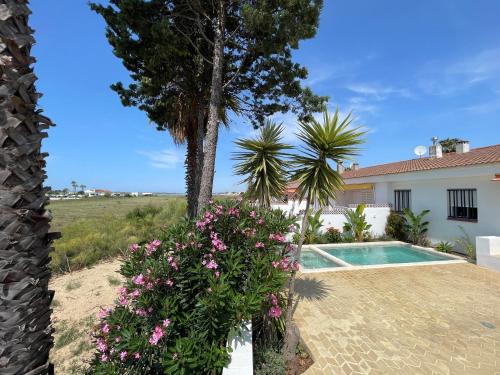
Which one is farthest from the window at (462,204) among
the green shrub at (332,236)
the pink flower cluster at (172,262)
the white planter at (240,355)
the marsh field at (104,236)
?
the pink flower cluster at (172,262)

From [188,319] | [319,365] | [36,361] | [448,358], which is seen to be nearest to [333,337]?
[319,365]

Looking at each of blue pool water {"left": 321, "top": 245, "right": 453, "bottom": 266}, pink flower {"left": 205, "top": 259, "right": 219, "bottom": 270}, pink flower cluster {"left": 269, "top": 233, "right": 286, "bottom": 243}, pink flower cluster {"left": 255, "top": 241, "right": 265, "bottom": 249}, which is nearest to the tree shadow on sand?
pink flower cluster {"left": 269, "top": 233, "right": 286, "bottom": 243}

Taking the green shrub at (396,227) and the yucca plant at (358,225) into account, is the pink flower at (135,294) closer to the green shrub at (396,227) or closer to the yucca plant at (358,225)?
the yucca plant at (358,225)

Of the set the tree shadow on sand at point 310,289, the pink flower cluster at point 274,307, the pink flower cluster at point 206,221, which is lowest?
the tree shadow on sand at point 310,289

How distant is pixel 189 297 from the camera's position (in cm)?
381

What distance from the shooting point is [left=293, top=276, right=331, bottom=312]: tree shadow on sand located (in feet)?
26.0

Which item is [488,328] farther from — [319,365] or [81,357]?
[81,357]

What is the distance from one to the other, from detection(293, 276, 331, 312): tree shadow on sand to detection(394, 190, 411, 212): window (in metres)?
11.4

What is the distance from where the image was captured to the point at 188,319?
3.45 meters

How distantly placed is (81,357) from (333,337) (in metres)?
6.09

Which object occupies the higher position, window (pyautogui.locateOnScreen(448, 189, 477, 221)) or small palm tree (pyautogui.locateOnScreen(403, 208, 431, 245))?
window (pyautogui.locateOnScreen(448, 189, 477, 221))

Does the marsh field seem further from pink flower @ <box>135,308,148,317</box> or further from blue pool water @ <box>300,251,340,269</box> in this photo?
blue pool water @ <box>300,251,340,269</box>

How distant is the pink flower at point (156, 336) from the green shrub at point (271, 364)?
1985 mm

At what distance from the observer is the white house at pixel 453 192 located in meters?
11.8
